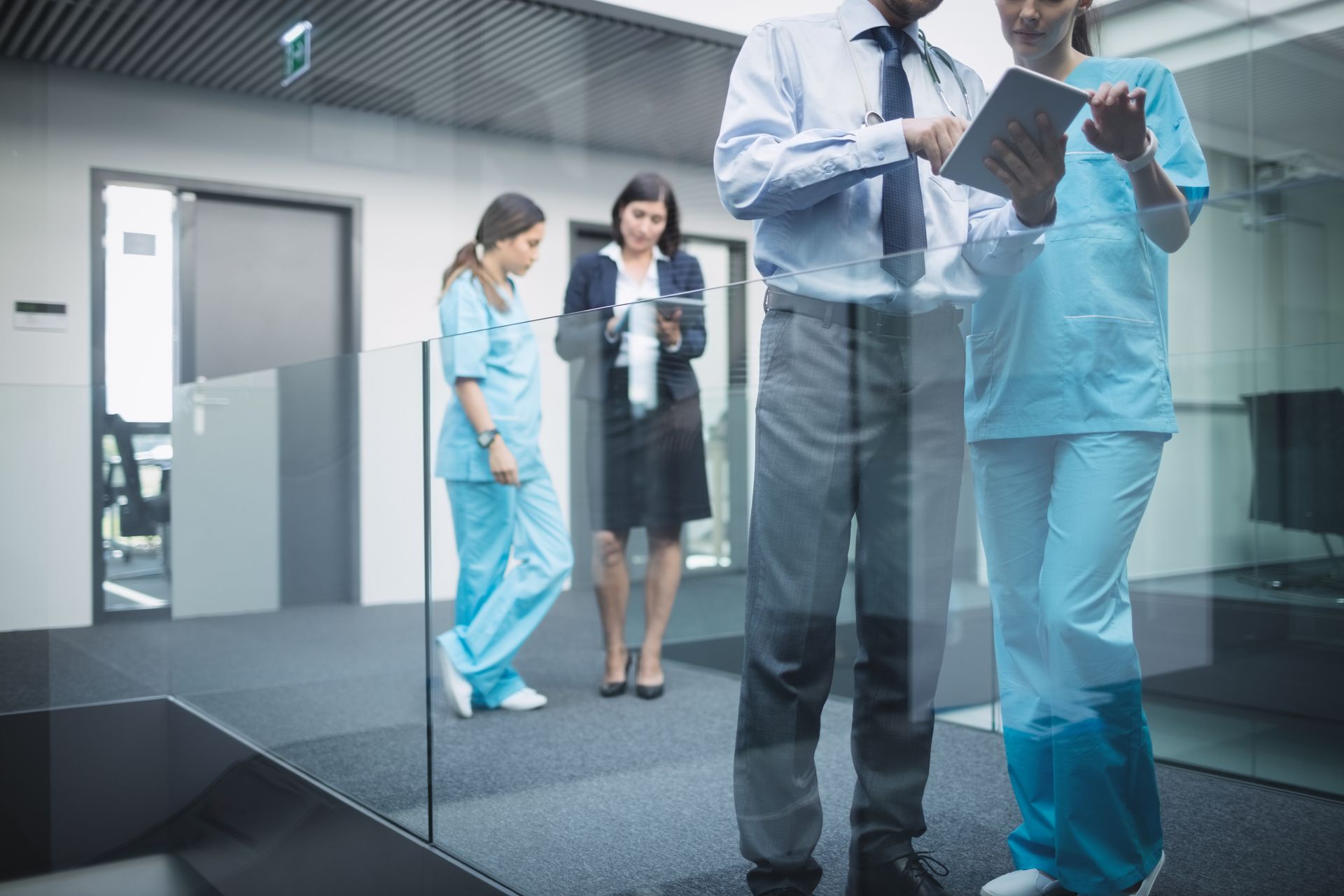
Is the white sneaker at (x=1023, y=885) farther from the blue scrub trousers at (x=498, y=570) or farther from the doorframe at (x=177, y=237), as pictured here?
the doorframe at (x=177, y=237)

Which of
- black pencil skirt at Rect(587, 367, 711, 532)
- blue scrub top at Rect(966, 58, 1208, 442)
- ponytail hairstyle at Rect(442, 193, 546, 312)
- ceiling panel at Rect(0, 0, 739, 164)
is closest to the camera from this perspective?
blue scrub top at Rect(966, 58, 1208, 442)

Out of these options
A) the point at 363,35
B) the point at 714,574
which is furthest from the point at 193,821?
the point at 363,35

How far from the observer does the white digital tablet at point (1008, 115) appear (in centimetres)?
116

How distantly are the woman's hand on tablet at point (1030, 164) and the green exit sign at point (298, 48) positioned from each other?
3.80 metres

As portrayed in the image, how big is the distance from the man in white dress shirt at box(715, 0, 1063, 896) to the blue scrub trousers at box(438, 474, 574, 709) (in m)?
0.95

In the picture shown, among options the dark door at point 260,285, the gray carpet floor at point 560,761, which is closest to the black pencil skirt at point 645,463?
the gray carpet floor at point 560,761

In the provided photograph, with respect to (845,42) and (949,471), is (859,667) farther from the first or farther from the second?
(845,42)

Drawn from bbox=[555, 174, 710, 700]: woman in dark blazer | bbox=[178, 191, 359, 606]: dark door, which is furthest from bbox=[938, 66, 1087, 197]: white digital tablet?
bbox=[178, 191, 359, 606]: dark door

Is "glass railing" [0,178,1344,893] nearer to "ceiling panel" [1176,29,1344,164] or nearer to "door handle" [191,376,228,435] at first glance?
"door handle" [191,376,228,435]

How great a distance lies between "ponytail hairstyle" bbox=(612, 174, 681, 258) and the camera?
3.05 meters

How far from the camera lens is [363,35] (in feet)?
14.5

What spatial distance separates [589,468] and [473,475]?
0.35 metres

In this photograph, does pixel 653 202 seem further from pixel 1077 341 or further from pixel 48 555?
pixel 1077 341

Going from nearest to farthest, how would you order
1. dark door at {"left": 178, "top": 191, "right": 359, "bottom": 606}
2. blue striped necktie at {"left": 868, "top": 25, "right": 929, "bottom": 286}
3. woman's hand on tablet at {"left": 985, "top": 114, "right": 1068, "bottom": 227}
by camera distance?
woman's hand on tablet at {"left": 985, "top": 114, "right": 1068, "bottom": 227}, blue striped necktie at {"left": 868, "top": 25, "right": 929, "bottom": 286}, dark door at {"left": 178, "top": 191, "right": 359, "bottom": 606}
